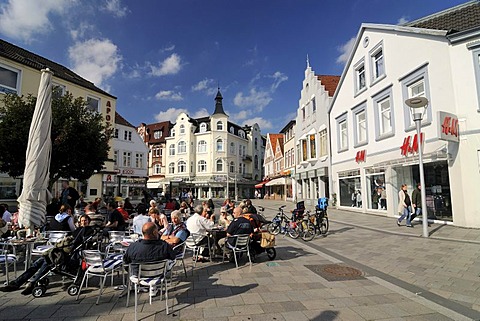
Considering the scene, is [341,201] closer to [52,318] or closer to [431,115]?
[431,115]

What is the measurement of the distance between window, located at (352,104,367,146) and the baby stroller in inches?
651

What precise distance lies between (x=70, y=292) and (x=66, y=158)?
993 centimetres

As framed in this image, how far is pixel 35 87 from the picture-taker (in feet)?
57.6

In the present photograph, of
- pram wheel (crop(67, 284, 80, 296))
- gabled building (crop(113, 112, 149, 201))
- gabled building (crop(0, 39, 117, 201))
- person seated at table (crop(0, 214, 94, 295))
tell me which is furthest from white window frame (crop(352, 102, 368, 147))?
gabled building (crop(113, 112, 149, 201))

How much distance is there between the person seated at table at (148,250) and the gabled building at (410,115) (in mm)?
10611

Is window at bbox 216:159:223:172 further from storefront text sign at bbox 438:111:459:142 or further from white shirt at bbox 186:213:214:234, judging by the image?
white shirt at bbox 186:213:214:234

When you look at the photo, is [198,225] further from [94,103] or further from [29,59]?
[29,59]

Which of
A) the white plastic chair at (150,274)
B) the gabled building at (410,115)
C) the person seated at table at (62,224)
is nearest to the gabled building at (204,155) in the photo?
the gabled building at (410,115)

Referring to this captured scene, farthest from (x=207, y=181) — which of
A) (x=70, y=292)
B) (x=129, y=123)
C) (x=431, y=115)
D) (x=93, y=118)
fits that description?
(x=70, y=292)

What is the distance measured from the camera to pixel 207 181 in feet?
150

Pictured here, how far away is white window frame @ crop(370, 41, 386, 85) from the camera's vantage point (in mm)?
15619

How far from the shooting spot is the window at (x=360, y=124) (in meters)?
17.4

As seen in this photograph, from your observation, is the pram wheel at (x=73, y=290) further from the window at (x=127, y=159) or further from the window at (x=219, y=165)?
the window at (x=219, y=165)

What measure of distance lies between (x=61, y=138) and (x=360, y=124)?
17.0 metres
